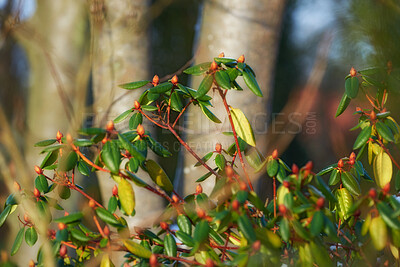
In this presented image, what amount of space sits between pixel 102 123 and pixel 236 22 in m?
0.71

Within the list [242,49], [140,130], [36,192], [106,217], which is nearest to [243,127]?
[140,130]

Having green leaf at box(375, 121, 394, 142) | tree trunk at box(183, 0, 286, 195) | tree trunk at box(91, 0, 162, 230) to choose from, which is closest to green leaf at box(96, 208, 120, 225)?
green leaf at box(375, 121, 394, 142)

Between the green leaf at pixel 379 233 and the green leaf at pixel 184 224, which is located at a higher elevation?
the green leaf at pixel 379 233

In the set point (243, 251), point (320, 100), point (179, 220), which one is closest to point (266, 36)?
point (179, 220)

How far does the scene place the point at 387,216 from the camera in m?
0.65

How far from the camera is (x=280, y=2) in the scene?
5.53ft

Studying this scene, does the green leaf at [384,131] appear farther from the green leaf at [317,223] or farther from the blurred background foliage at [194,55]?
the green leaf at [317,223]

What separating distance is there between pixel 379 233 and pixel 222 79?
416mm

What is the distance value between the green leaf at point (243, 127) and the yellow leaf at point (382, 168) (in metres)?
0.28

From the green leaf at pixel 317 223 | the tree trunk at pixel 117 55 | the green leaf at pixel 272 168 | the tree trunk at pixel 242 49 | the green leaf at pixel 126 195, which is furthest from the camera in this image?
the tree trunk at pixel 117 55

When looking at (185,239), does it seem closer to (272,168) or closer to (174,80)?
(272,168)

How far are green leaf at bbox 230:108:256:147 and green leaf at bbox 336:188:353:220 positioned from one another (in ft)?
0.81

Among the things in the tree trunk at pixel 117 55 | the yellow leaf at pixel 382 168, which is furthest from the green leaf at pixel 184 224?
the tree trunk at pixel 117 55

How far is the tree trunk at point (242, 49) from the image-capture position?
1654 millimetres
